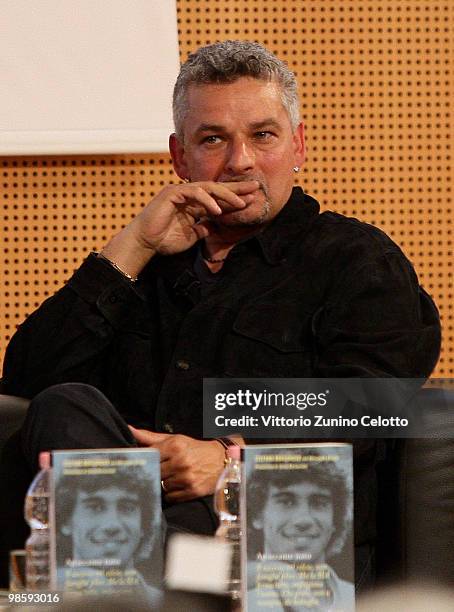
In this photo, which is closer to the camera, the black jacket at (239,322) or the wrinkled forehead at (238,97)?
the black jacket at (239,322)

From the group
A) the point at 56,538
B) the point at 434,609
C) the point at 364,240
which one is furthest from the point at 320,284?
the point at 56,538

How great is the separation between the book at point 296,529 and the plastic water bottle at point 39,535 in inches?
9.0

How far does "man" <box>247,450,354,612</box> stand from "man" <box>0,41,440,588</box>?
0.37m

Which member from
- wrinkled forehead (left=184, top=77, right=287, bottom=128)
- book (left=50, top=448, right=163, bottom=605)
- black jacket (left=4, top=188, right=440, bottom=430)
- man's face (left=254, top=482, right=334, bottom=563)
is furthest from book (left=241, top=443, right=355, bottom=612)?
wrinkled forehead (left=184, top=77, right=287, bottom=128)

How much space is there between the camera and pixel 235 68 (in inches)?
70.6

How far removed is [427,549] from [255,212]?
62cm

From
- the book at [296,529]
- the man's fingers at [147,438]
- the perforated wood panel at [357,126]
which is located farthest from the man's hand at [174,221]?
the perforated wood panel at [357,126]

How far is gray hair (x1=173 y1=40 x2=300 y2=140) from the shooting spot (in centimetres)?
179

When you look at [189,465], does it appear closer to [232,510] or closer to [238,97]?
[232,510]

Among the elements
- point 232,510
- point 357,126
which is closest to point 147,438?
point 232,510

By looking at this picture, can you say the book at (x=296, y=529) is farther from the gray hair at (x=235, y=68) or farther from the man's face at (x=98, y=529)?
the gray hair at (x=235, y=68)

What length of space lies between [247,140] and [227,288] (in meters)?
0.25

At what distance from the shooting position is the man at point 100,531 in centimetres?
120

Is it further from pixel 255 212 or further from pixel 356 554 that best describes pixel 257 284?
pixel 356 554
